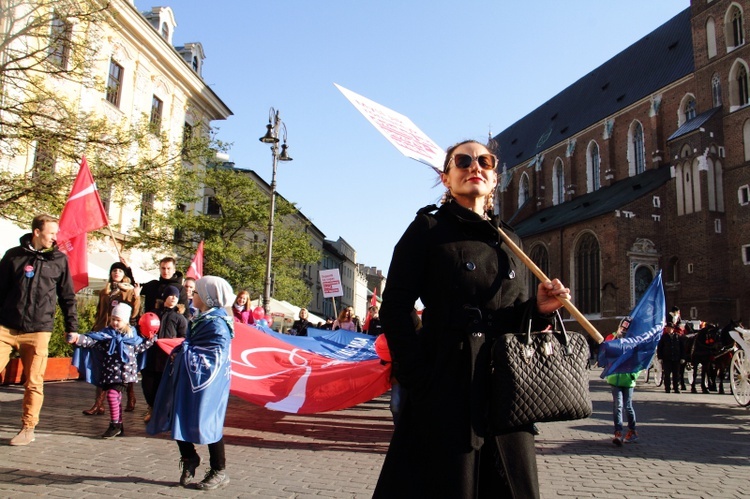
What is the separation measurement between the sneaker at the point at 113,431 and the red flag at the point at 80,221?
2568mm

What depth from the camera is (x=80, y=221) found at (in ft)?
28.1

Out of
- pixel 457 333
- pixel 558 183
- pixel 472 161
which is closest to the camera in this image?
pixel 457 333

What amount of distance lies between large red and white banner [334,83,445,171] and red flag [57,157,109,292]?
6143mm

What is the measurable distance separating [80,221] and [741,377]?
511 inches

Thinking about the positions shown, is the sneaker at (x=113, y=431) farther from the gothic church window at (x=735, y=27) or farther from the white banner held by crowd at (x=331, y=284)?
the gothic church window at (x=735, y=27)

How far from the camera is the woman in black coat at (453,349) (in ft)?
6.93

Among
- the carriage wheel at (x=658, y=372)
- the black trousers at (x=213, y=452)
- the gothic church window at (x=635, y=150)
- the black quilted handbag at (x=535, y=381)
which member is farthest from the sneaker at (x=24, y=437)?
the gothic church window at (x=635, y=150)

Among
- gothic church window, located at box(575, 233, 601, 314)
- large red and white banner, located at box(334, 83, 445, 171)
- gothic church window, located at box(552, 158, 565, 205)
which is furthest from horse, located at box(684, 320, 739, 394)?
gothic church window, located at box(552, 158, 565, 205)

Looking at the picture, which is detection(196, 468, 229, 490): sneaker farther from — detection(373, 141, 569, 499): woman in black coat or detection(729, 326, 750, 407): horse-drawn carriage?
detection(729, 326, 750, 407): horse-drawn carriage

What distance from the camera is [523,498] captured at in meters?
2.10

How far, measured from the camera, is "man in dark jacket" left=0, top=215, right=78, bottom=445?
5.98 m

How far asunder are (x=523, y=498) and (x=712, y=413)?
38.6ft

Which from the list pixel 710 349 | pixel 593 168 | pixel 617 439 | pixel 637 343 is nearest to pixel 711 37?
pixel 593 168

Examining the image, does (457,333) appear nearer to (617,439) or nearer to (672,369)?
(617,439)
